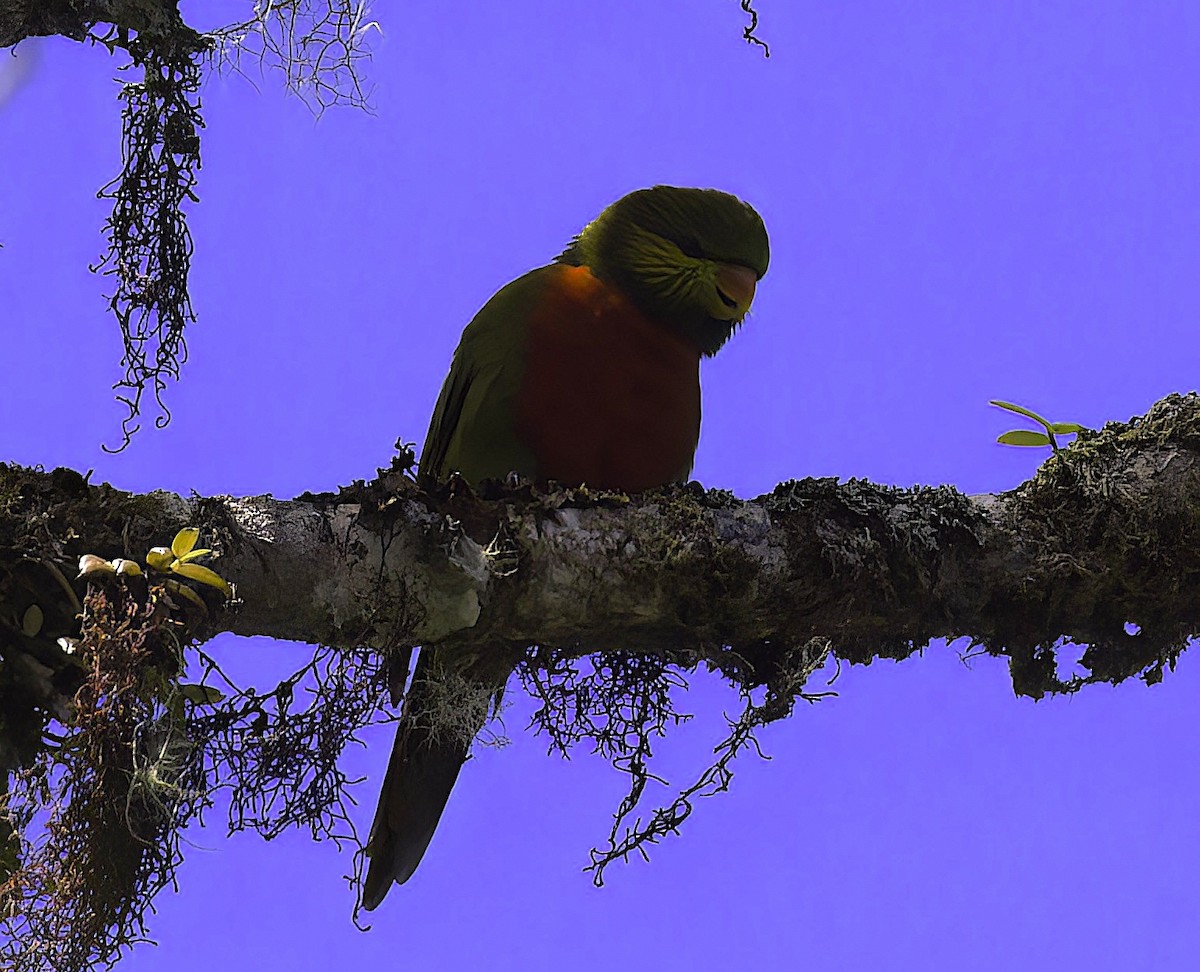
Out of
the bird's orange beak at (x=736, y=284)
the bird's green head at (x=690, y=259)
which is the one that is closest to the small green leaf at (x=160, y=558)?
the bird's green head at (x=690, y=259)

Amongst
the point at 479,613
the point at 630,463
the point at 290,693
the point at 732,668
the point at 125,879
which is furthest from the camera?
the point at 630,463

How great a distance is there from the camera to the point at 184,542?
215 centimetres

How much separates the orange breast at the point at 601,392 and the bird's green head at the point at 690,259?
0.19 ft

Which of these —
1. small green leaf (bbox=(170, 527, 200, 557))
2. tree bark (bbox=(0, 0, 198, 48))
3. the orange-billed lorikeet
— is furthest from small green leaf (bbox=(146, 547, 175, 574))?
the orange-billed lorikeet

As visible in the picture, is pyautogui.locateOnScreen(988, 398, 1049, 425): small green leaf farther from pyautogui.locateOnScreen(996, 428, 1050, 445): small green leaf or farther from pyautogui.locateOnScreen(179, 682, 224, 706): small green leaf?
pyautogui.locateOnScreen(179, 682, 224, 706): small green leaf

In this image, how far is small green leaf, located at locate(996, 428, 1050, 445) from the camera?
285 cm

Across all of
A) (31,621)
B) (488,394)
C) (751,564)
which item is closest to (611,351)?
(488,394)

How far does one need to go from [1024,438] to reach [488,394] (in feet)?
4.26

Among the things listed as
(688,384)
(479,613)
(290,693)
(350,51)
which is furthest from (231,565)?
(688,384)

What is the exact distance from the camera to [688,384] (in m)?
3.54

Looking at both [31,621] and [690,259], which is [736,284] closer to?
[690,259]

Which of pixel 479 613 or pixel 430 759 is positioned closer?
pixel 479 613

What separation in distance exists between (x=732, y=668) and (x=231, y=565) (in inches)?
39.2

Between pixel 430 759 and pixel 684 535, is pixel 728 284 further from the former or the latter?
pixel 430 759
